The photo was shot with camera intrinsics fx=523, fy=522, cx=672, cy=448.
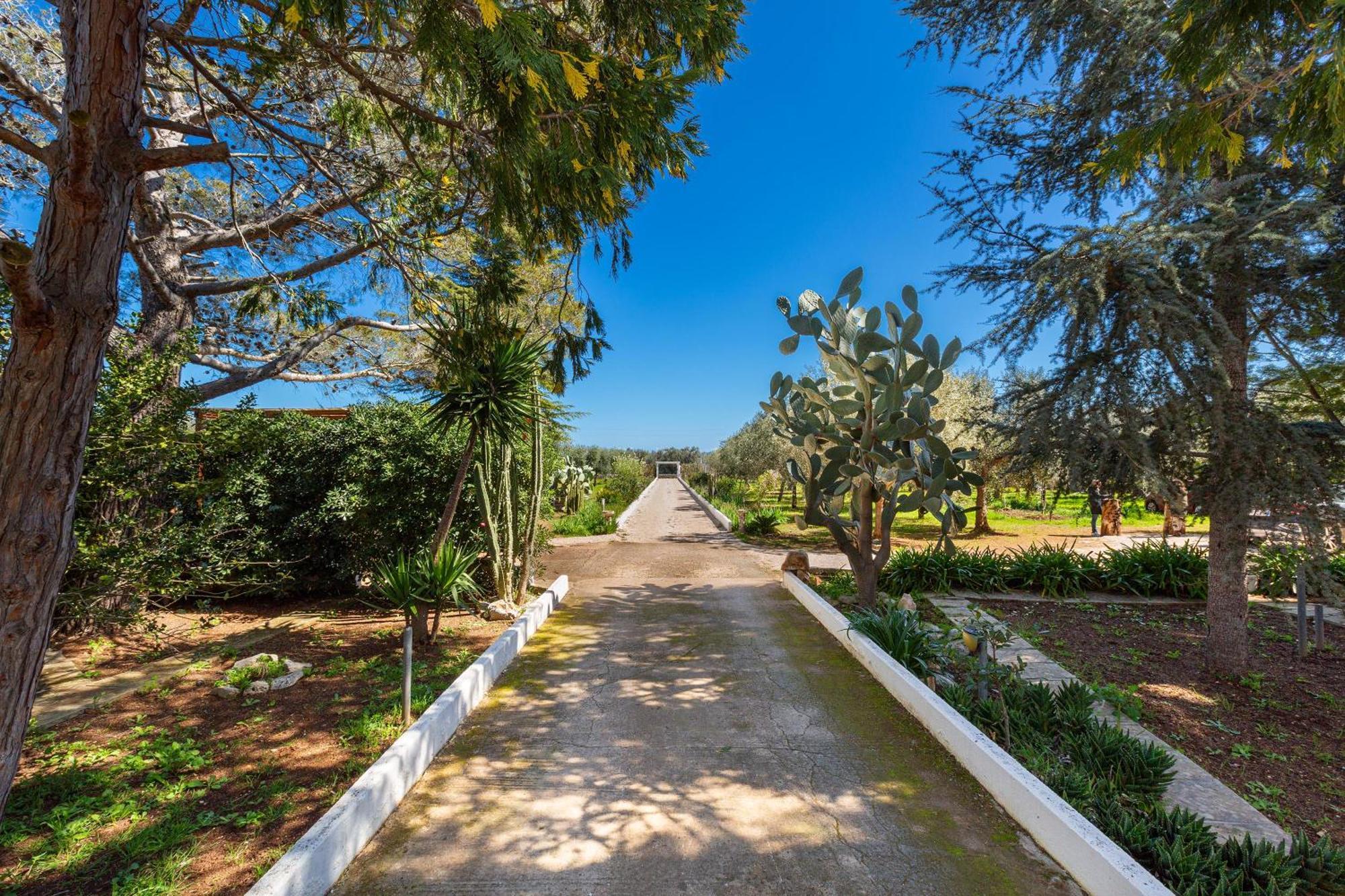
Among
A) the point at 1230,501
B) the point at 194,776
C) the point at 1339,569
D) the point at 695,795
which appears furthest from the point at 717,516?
the point at 194,776

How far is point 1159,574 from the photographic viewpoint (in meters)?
8.16

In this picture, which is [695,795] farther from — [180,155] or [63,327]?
[180,155]

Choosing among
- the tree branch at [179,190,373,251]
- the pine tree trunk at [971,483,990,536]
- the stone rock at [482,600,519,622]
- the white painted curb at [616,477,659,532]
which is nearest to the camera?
the tree branch at [179,190,373,251]

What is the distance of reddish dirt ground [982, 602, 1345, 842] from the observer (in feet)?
11.2

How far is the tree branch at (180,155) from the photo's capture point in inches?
89.9

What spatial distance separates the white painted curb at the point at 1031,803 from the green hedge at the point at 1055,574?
13.6ft

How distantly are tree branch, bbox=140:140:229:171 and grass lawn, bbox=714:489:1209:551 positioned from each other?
9515mm

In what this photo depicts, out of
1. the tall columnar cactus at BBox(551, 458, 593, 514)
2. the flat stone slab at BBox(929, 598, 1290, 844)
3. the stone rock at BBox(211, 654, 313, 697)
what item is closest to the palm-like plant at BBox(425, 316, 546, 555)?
the stone rock at BBox(211, 654, 313, 697)

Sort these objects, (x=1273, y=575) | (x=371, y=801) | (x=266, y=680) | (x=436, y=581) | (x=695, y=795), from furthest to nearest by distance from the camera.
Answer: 1. (x=1273, y=575)
2. (x=436, y=581)
3. (x=266, y=680)
4. (x=695, y=795)
5. (x=371, y=801)

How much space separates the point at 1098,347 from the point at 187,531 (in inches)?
369

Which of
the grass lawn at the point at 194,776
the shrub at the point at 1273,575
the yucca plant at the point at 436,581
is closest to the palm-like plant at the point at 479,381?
the yucca plant at the point at 436,581

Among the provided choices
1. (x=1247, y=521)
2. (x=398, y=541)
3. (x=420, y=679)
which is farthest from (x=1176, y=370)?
(x=398, y=541)

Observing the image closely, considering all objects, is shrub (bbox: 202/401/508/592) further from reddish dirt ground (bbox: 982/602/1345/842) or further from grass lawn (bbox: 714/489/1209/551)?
reddish dirt ground (bbox: 982/602/1345/842)

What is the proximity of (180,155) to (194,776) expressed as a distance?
348 cm
